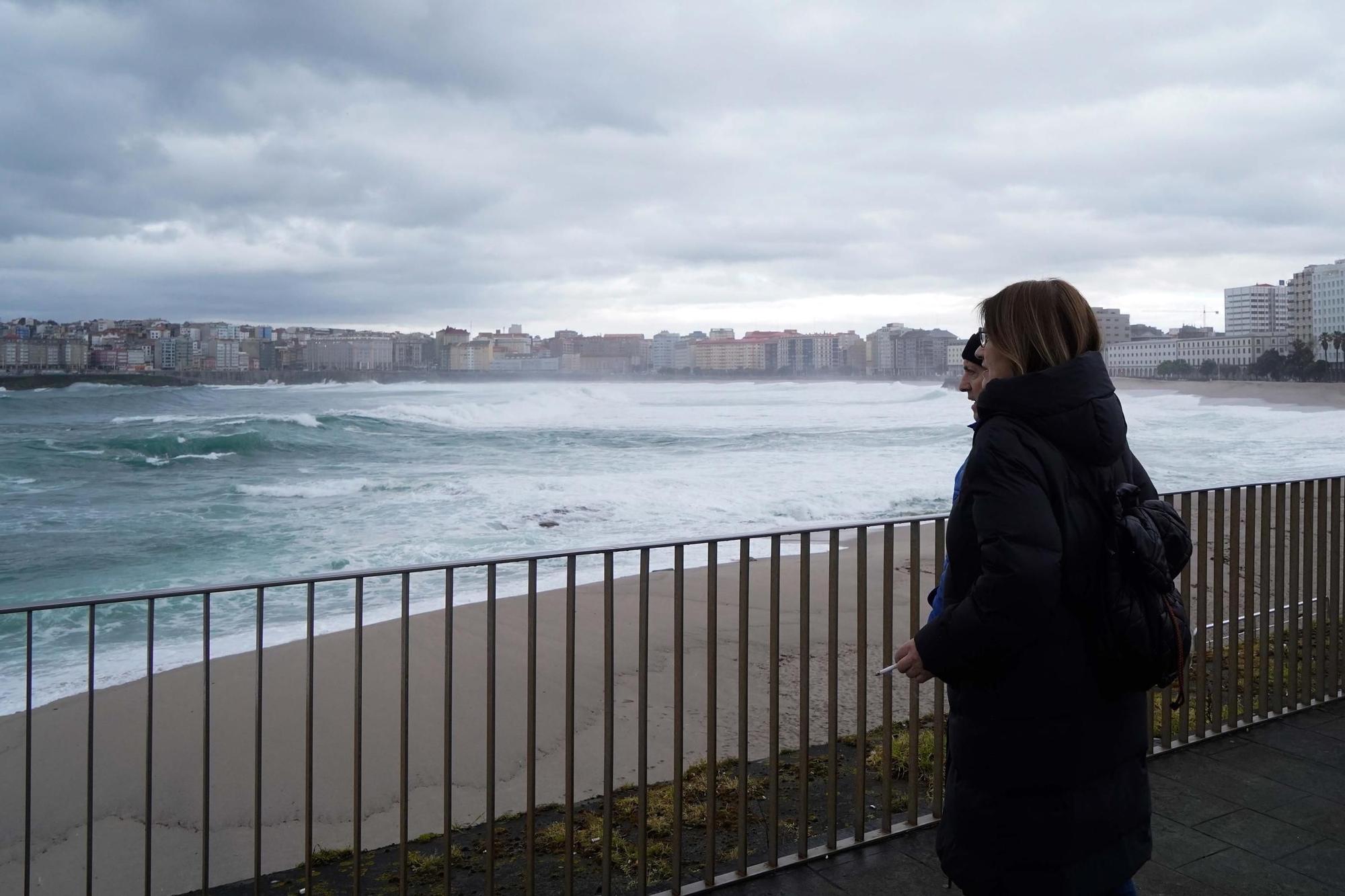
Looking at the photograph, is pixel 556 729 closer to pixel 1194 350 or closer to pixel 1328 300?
pixel 1194 350

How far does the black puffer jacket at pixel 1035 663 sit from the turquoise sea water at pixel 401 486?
1279 mm

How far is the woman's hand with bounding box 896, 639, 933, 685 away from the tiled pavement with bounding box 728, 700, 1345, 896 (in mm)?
1204

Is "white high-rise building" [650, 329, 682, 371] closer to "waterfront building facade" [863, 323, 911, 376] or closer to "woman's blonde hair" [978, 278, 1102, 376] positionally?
"waterfront building facade" [863, 323, 911, 376]

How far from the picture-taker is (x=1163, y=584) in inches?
68.6

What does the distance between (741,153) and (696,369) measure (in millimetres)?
50312

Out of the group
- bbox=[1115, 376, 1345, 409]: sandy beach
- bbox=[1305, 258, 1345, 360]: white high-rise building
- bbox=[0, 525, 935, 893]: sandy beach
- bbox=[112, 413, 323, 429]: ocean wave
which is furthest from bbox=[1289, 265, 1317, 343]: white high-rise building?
bbox=[0, 525, 935, 893]: sandy beach

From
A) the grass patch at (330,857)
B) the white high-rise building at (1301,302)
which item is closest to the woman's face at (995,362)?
the grass patch at (330,857)

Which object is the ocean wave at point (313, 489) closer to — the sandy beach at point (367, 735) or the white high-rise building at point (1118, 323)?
the sandy beach at point (367, 735)

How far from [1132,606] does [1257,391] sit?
257 ft

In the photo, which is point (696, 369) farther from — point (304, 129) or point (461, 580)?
point (461, 580)

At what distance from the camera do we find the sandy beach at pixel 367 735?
14.9 feet

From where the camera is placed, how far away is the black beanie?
2.12 metres

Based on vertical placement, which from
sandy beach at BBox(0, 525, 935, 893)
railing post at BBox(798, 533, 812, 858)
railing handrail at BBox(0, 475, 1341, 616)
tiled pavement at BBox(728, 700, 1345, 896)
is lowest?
sandy beach at BBox(0, 525, 935, 893)

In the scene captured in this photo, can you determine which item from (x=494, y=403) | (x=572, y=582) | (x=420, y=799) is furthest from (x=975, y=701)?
(x=494, y=403)
